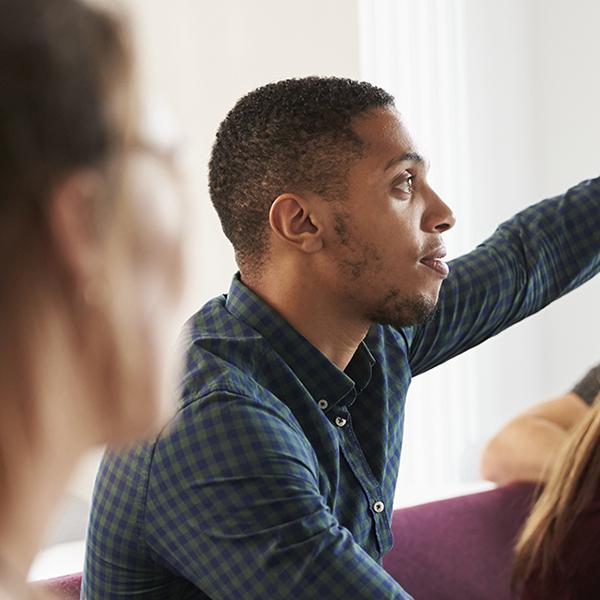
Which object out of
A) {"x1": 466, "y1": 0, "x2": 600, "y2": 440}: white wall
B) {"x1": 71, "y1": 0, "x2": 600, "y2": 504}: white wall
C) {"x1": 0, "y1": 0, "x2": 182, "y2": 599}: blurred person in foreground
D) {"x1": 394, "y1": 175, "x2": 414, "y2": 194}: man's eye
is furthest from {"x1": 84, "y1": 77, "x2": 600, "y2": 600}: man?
{"x1": 466, "y1": 0, "x2": 600, "y2": 440}: white wall

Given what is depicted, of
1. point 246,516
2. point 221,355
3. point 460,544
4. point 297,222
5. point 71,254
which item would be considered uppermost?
point 71,254

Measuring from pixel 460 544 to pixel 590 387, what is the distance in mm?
519

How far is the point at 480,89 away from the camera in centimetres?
409

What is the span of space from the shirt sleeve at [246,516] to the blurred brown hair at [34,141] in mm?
782

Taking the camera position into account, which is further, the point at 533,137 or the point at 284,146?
the point at 533,137

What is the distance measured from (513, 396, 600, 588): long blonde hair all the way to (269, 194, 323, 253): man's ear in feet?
1.72

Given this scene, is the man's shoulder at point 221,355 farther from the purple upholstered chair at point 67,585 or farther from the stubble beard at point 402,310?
the purple upholstered chair at point 67,585

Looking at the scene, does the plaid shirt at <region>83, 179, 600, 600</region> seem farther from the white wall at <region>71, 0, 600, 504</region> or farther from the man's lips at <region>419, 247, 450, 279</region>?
the white wall at <region>71, 0, 600, 504</region>

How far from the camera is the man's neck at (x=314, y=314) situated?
156cm

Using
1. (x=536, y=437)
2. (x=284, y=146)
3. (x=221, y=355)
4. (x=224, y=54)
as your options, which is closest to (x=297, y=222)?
(x=284, y=146)

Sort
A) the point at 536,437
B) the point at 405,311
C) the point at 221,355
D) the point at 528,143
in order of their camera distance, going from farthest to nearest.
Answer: the point at 528,143 < the point at 536,437 < the point at 405,311 < the point at 221,355

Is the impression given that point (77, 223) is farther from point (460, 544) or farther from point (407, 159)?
point (460, 544)

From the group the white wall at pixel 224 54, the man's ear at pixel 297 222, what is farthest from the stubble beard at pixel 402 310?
the white wall at pixel 224 54

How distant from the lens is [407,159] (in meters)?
1.57
